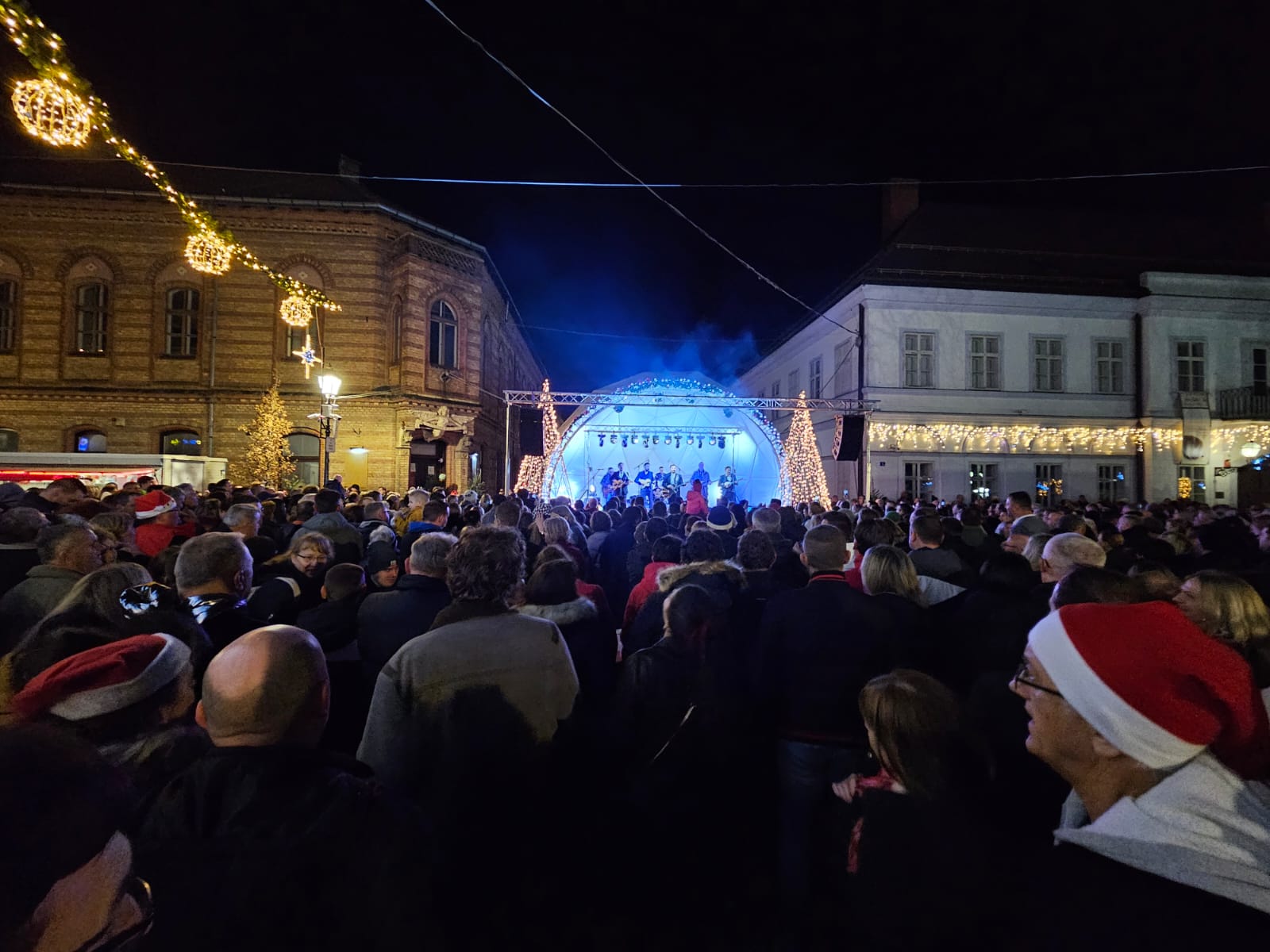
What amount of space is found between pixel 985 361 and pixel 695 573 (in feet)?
84.2

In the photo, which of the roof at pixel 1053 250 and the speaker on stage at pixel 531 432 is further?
the roof at pixel 1053 250

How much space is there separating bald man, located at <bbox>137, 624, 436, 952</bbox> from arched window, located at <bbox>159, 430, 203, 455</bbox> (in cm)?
2501

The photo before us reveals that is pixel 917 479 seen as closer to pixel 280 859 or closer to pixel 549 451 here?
pixel 549 451

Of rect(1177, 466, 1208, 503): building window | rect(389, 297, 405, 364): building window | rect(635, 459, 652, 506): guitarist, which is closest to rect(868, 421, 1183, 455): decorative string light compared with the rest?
rect(1177, 466, 1208, 503): building window

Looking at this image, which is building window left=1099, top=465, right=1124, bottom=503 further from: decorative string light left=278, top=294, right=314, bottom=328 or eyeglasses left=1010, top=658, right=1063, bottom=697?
eyeglasses left=1010, top=658, right=1063, bottom=697

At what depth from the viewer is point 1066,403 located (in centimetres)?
2577

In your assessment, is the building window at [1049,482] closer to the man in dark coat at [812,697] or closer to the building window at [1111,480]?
the building window at [1111,480]

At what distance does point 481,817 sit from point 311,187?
89.2ft

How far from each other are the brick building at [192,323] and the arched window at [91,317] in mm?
38

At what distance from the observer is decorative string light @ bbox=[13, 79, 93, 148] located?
5480mm

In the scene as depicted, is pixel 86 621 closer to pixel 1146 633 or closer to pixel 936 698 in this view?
pixel 936 698

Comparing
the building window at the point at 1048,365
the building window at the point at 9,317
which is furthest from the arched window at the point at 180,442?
the building window at the point at 1048,365

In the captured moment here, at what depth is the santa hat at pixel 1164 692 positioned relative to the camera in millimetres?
1288

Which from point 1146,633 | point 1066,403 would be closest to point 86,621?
point 1146,633
